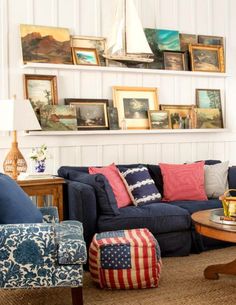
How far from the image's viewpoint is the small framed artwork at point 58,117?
4.63 metres

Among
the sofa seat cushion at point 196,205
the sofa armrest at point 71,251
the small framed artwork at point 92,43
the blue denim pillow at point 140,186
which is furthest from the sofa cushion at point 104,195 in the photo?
the small framed artwork at point 92,43

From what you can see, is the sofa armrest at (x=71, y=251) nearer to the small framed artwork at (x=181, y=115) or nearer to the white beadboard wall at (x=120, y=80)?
the white beadboard wall at (x=120, y=80)

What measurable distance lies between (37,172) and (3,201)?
1.48m

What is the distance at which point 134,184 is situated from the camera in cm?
455

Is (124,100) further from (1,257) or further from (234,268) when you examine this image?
(1,257)

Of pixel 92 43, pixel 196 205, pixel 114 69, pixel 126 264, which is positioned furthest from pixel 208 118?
pixel 126 264

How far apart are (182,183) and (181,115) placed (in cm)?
94

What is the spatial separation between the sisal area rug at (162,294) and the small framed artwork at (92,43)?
7.39 feet

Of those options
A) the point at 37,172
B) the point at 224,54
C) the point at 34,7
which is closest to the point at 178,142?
the point at 224,54

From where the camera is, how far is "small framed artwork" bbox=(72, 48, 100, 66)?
4857mm

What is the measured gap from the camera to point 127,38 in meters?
4.73

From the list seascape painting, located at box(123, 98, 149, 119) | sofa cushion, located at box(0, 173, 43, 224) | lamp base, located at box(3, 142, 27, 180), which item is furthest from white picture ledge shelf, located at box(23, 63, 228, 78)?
sofa cushion, located at box(0, 173, 43, 224)

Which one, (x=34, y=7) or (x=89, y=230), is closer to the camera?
(x=89, y=230)

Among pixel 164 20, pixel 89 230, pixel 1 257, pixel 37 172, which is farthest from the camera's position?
pixel 164 20
